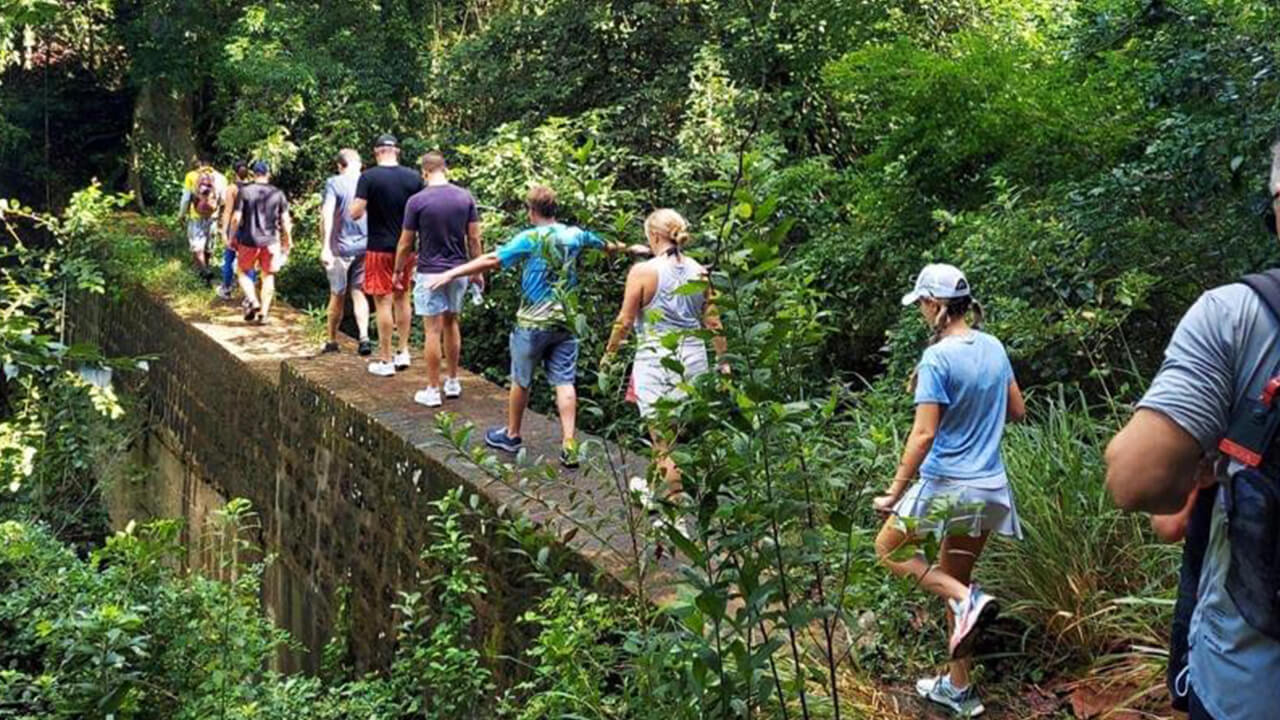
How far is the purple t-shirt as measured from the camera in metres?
7.26

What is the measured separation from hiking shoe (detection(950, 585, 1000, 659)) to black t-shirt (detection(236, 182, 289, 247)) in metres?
8.52

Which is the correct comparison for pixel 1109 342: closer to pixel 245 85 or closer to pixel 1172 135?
pixel 1172 135

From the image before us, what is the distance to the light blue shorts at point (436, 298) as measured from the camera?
7312 millimetres

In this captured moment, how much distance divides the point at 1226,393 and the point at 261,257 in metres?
10.5

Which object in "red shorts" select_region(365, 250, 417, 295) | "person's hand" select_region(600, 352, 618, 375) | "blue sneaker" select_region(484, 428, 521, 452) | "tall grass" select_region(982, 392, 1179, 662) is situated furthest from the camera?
"red shorts" select_region(365, 250, 417, 295)

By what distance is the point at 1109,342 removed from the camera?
6.51m

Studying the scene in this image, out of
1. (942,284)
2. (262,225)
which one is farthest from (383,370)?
(942,284)

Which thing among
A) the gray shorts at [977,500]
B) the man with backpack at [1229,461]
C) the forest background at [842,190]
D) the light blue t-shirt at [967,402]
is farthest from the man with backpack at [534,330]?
the man with backpack at [1229,461]

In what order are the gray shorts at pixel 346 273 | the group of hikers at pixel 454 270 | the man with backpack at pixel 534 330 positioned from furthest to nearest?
the gray shorts at pixel 346 273
the man with backpack at pixel 534 330
the group of hikers at pixel 454 270

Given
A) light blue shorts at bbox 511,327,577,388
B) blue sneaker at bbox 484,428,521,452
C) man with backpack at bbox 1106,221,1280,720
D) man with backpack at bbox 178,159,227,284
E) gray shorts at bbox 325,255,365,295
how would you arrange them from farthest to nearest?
man with backpack at bbox 178,159,227,284 → gray shorts at bbox 325,255,365,295 → blue sneaker at bbox 484,428,521,452 → light blue shorts at bbox 511,327,577,388 → man with backpack at bbox 1106,221,1280,720

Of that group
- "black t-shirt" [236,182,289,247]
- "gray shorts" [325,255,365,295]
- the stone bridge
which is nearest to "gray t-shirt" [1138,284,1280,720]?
the stone bridge

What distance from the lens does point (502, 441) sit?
268 inches

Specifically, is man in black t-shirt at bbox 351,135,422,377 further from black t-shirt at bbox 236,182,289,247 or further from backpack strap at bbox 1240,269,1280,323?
backpack strap at bbox 1240,269,1280,323

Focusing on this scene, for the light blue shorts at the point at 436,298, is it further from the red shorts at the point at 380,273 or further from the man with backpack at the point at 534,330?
the red shorts at the point at 380,273
